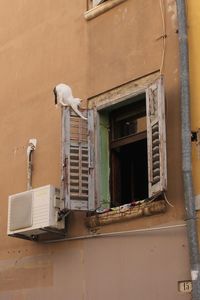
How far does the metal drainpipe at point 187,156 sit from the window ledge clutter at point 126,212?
50cm

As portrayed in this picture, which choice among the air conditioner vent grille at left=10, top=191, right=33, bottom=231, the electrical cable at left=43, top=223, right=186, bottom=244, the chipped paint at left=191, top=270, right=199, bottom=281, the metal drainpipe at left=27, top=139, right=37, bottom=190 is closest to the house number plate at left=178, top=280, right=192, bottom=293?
the chipped paint at left=191, top=270, right=199, bottom=281

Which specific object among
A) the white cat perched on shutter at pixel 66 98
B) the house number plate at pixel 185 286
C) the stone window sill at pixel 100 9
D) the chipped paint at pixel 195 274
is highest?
the stone window sill at pixel 100 9

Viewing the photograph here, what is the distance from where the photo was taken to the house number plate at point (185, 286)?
7.29 meters

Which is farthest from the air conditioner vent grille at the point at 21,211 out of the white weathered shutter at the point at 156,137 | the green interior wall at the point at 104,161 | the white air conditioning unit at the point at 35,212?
the white weathered shutter at the point at 156,137

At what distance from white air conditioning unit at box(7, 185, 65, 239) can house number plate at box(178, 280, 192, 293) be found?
2015 millimetres

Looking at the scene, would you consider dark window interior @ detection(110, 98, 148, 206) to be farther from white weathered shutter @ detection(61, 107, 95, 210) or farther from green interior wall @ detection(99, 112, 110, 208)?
white weathered shutter @ detection(61, 107, 95, 210)

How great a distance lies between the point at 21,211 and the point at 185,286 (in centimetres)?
278

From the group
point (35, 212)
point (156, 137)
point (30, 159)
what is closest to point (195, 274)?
point (156, 137)

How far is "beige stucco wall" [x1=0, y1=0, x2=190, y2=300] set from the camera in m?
7.86

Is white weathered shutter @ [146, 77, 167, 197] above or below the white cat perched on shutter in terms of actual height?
below

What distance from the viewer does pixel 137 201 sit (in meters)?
8.30

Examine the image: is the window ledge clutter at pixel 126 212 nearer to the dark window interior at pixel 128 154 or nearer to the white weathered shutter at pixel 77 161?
the white weathered shutter at pixel 77 161

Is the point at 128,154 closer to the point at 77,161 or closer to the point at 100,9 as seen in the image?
the point at 77,161

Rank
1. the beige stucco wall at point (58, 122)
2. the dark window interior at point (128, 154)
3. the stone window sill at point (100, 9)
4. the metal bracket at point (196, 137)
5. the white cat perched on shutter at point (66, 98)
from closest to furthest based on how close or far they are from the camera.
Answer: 1. the metal bracket at point (196, 137)
2. the beige stucco wall at point (58, 122)
3. the dark window interior at point (128, 154)
4. the white cat perched on shutter at point (66, 98)
5. the stone window sill at point (100, 9)
